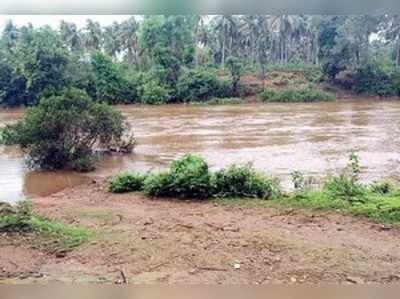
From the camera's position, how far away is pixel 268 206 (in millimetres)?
4105

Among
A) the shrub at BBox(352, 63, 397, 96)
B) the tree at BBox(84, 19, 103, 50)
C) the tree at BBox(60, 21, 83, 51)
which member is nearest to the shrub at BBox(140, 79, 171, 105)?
the tree at BBox(84, 19, 103, 50)

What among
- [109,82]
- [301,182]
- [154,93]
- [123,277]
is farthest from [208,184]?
[154,93]

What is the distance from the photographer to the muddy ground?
2584mm

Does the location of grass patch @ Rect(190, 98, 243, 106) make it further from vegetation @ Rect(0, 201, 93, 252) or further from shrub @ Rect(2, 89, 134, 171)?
vegetation @ Rect(0, 201, 93, 252)

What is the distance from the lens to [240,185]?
4395 mm

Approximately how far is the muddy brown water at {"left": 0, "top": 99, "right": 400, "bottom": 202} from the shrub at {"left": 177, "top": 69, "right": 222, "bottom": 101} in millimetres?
240

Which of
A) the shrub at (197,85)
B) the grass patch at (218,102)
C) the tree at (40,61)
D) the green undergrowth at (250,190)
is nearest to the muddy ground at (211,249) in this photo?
the green undergrowth at (250,190)

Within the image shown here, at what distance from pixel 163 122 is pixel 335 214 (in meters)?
5.56

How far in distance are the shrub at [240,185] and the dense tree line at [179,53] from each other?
2.61m

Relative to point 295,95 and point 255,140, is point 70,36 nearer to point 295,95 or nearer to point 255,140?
point 255,140

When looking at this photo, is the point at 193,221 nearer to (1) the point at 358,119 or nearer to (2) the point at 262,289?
(2) the point at 262,289

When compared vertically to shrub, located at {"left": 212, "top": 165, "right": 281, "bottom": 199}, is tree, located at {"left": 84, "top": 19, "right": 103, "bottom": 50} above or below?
above

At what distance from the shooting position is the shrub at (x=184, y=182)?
4379 mm

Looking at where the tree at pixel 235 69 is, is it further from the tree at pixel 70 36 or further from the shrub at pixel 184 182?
the shrub at pixel 184 182
